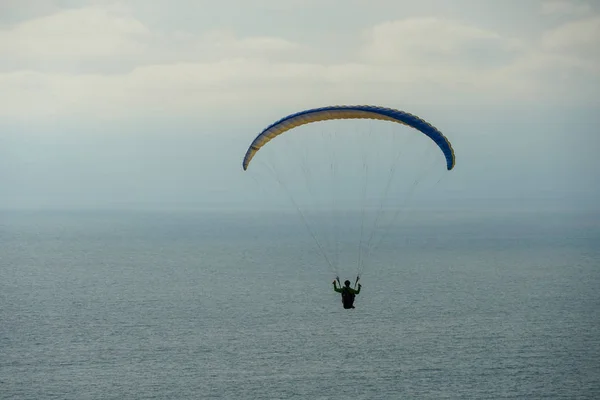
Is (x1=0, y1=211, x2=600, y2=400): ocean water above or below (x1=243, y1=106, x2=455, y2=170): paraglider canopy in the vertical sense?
below

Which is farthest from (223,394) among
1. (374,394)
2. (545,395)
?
(545,395)

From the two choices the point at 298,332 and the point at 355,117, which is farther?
the point at 298,332

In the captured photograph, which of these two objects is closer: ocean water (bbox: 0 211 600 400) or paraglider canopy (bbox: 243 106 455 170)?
paraglider canopy (bbox: 243 106 455 170)

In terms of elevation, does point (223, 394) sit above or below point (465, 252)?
below

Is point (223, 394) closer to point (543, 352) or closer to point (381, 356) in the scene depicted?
point (381, 356)

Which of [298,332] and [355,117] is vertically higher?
[355,117]

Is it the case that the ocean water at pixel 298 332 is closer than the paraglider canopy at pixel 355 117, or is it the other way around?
the paraglider canopy at pixel 355 117

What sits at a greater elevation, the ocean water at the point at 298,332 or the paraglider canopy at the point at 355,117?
the paraglider canopy at the point at 355,117

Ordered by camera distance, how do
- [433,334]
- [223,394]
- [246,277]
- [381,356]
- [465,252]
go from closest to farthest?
[223,394]
[381,356]
[433,334]
[246,277]
[465,252]
